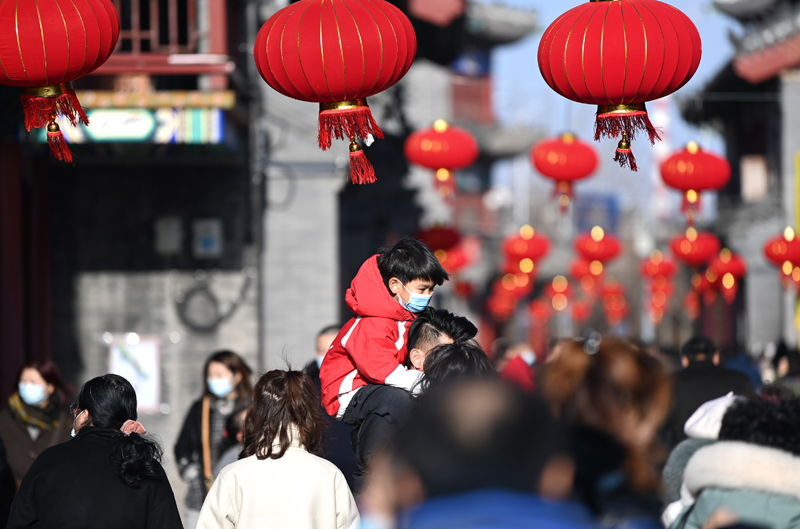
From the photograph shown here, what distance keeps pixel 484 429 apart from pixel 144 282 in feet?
31.4

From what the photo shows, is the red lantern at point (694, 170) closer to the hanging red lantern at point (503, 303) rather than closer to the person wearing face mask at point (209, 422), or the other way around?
the person wearing face mask at point (209, 422)

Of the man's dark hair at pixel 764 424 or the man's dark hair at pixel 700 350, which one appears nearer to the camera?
the man's dark hair at pixel 764 424

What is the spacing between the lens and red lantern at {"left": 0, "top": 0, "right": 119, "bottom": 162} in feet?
15.1

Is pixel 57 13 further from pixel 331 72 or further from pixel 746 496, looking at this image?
pixel 746 496

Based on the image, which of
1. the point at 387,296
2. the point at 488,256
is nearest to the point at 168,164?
the point at 387,296

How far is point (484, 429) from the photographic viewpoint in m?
1.91

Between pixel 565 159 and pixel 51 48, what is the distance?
7621mm

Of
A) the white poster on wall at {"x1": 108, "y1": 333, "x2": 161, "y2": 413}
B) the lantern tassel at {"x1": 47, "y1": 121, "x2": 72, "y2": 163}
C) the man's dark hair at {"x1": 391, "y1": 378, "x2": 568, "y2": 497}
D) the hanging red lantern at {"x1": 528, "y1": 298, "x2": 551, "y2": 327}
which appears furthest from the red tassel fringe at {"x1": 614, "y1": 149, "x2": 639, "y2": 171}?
the hanging red lantern at {"x1": 528, "y1": 298, "x2": 551, "y2": 327}

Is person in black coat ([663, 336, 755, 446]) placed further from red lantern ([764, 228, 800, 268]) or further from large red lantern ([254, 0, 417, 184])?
red lantern ([764, 228, 800, 268])

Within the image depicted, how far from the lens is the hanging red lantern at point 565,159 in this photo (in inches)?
447

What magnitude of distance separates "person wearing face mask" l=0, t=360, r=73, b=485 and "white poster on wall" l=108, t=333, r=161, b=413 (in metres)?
4.33

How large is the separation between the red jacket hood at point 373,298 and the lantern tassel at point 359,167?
3.35 feet

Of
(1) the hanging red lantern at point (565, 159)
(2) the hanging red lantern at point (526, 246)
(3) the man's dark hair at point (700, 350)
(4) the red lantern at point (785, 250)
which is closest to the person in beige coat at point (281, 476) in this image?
(3) the man's dark hair at point (700, 350)

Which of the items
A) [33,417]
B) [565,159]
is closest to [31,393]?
[33,417]
